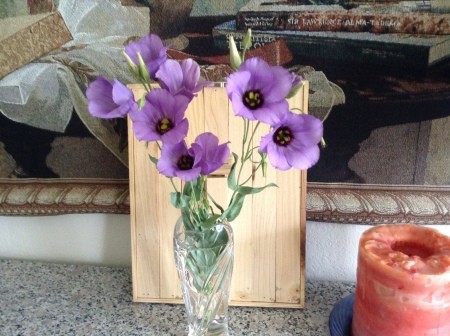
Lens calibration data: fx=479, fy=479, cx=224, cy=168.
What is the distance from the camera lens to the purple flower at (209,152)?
59cm

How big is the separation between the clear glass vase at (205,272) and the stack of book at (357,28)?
12.9 inches

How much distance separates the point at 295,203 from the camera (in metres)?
0.81

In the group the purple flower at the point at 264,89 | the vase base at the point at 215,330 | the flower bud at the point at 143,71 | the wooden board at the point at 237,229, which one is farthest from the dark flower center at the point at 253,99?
the vase base at the point at 215,330

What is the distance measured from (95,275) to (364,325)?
513 mm

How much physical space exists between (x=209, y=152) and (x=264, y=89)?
0.34 ft

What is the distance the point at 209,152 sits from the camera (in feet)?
1.97

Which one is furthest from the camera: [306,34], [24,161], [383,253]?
[24,161]

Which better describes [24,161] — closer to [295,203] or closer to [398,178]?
[295,203]

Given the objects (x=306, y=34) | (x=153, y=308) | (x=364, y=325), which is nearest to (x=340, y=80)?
(x=306, y=34)

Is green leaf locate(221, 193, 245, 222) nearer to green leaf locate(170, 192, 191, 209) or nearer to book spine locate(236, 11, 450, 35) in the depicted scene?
green leaf locate(170, 192, 191, 209)

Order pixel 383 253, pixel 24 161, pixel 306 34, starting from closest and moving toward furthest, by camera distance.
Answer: pixel 383 253, pixel 306 34, pixel 24 161

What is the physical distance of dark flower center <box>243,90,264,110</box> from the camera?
1.84ft

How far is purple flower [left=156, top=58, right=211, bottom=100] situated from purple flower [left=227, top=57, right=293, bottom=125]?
7 centimetres

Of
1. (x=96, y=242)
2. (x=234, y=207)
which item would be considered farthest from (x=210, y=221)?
(x=96, y=242)
